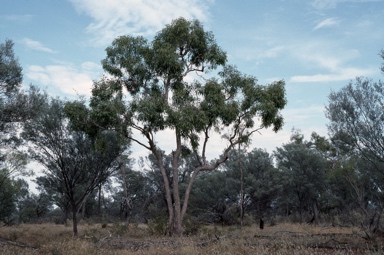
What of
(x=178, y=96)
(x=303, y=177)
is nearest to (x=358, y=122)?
(x=178, y=96)

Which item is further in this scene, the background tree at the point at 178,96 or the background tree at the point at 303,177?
the background tree at the point at 303,177

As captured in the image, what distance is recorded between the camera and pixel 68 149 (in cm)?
2338

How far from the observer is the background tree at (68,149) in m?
22.2

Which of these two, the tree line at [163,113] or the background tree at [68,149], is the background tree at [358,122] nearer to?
the tree line at [163,113]

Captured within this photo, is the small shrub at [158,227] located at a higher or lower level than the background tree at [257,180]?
lower

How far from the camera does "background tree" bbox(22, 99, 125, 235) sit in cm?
2225

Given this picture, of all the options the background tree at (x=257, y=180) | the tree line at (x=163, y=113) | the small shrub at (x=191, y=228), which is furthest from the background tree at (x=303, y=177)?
the small shrub at (x=191, y=228)

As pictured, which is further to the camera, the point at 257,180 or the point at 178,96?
the point at 257,180

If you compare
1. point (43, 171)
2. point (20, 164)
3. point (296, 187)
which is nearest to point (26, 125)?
point (43, 171)

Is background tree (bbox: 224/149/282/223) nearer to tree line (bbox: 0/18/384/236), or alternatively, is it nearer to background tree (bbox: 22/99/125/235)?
tree line (bbox: 0/18/384/236)

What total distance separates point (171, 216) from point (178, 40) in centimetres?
1017

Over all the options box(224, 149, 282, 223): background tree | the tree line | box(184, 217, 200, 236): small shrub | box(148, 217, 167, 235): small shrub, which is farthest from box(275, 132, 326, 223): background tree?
box(148, 217, 167, 235): small shrub

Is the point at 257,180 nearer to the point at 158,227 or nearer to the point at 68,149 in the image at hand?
the point at 158,227

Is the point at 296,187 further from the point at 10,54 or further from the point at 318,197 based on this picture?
the point at 10,54
